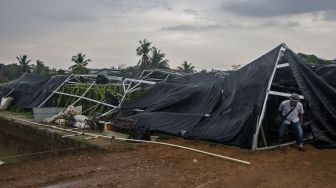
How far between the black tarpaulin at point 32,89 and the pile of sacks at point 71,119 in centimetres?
399

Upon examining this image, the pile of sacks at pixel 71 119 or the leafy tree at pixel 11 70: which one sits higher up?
the leafy tree at pixel 11 70

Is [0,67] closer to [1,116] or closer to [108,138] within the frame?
[1,116]

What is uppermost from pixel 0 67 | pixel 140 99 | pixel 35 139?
pixel 0 67

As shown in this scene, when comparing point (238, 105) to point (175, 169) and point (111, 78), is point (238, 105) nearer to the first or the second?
point (175, 169)

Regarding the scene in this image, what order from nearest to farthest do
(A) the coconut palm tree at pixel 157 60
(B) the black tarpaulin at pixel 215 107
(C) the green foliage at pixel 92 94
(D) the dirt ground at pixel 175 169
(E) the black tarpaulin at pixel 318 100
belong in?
(D) the dirt ground at pixel 175 169
(E) the black tarpaulin at pixel 318 100
(B) the black tarpaulin at pixel 215 107
(C) the green foliage at pixel 92 94
(A) the coconut palm tree at pixel 157 60

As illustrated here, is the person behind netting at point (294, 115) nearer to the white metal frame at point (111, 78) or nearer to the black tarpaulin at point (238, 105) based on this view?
the black tarpaulin at point (238, 105)

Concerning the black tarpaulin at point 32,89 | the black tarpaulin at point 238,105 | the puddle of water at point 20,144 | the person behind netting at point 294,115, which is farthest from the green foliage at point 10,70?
the person behind netting at point 294,115

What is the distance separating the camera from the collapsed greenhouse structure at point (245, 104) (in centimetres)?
970

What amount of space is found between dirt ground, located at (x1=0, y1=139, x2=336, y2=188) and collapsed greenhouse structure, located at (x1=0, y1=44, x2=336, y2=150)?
627mm

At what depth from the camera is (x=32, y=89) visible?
20766 mm

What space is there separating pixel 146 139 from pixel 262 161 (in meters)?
4.02

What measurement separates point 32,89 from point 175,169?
15.1 metres

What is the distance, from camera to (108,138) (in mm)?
11258

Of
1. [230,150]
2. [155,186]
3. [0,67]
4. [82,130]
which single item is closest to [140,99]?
[82,130]
